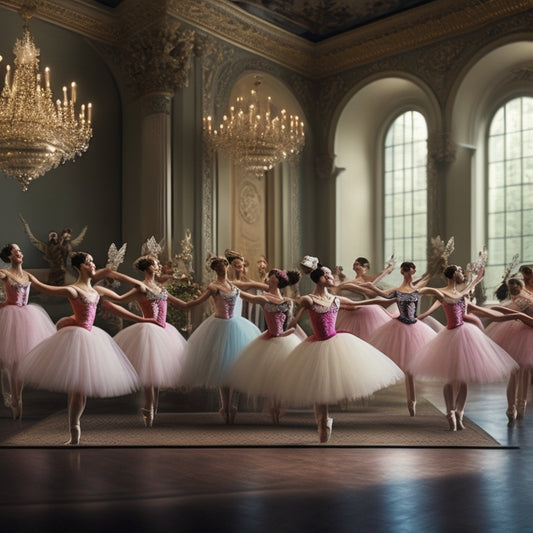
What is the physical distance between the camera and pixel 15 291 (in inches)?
275

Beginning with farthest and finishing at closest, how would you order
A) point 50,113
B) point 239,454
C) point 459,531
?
point 50,113 → point 239,454 → point 459,531

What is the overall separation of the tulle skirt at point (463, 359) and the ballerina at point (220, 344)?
157 cm

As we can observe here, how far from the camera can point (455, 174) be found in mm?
13203

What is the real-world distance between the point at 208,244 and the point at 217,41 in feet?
11.6

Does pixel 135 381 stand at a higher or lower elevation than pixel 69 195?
lower

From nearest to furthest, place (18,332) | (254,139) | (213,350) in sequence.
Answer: (213,350), (18,332), (254,139)

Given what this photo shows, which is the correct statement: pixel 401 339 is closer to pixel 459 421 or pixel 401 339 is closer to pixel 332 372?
pixel 459 421

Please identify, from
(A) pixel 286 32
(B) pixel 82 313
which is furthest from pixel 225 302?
(A) pixel 286 32

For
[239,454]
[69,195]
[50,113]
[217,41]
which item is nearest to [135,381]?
[239,454]

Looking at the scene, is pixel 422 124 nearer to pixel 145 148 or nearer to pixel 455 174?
pixel 455 174

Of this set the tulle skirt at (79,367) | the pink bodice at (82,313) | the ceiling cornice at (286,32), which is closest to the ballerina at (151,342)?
the pink bodice at (82,313)

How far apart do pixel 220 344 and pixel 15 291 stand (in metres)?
2.04

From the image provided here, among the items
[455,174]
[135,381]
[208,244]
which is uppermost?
[455,174]

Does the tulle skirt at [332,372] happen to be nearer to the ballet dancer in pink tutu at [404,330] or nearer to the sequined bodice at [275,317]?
the sequined bodice at [275,317]
